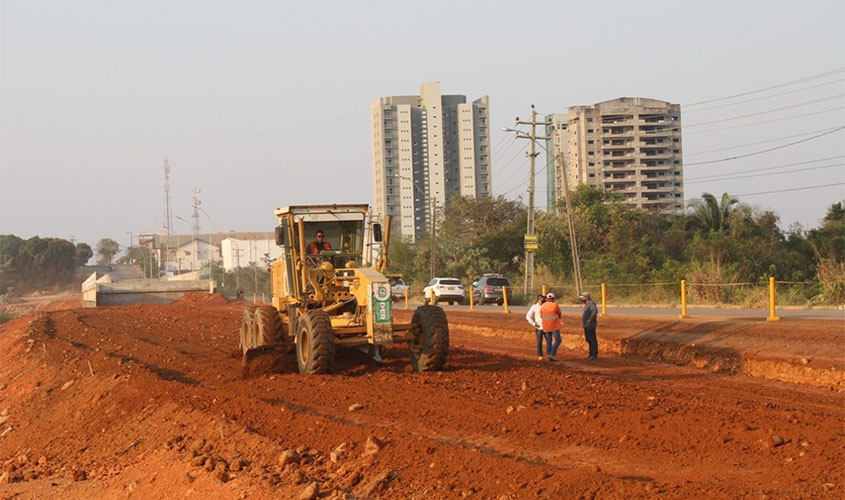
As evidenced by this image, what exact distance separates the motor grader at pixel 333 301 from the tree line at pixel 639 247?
24786 mm

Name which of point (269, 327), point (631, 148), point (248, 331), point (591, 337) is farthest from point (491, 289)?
point (631, 148)

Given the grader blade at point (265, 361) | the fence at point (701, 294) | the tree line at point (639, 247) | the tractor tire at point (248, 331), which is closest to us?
the grader blade at point (265, 361)

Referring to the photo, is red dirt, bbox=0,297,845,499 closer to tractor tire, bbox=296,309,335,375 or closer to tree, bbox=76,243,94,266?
tractor tire, bbox=296,309,335,375

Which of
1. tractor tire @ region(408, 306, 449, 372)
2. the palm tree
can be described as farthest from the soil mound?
tractor tire @ region(408, 306, 449, 372)

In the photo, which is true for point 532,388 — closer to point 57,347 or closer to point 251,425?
point 251,425

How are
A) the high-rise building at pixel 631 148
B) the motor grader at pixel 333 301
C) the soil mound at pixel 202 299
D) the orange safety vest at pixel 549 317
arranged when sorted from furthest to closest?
the high-rise building at pixel 631 148
the soil mound at pixel 202 299
the orange safety vest at pixel 549 317
the motor grader at pixel 333 301

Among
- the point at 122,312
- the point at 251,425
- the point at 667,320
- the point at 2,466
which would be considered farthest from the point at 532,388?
the point at 122,312

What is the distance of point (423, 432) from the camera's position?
34.9ft

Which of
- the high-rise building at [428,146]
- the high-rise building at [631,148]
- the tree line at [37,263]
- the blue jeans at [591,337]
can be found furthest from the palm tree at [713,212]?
the tree line at [37,263]

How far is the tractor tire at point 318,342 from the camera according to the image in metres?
15.1

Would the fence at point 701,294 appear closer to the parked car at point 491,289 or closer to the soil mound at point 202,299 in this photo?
the parked car at point 491,289

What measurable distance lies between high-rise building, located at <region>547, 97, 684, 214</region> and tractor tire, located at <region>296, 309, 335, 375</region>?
124 m

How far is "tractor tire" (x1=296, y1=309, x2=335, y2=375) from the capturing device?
15.1m

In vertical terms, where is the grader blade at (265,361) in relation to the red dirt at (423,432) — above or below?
above
